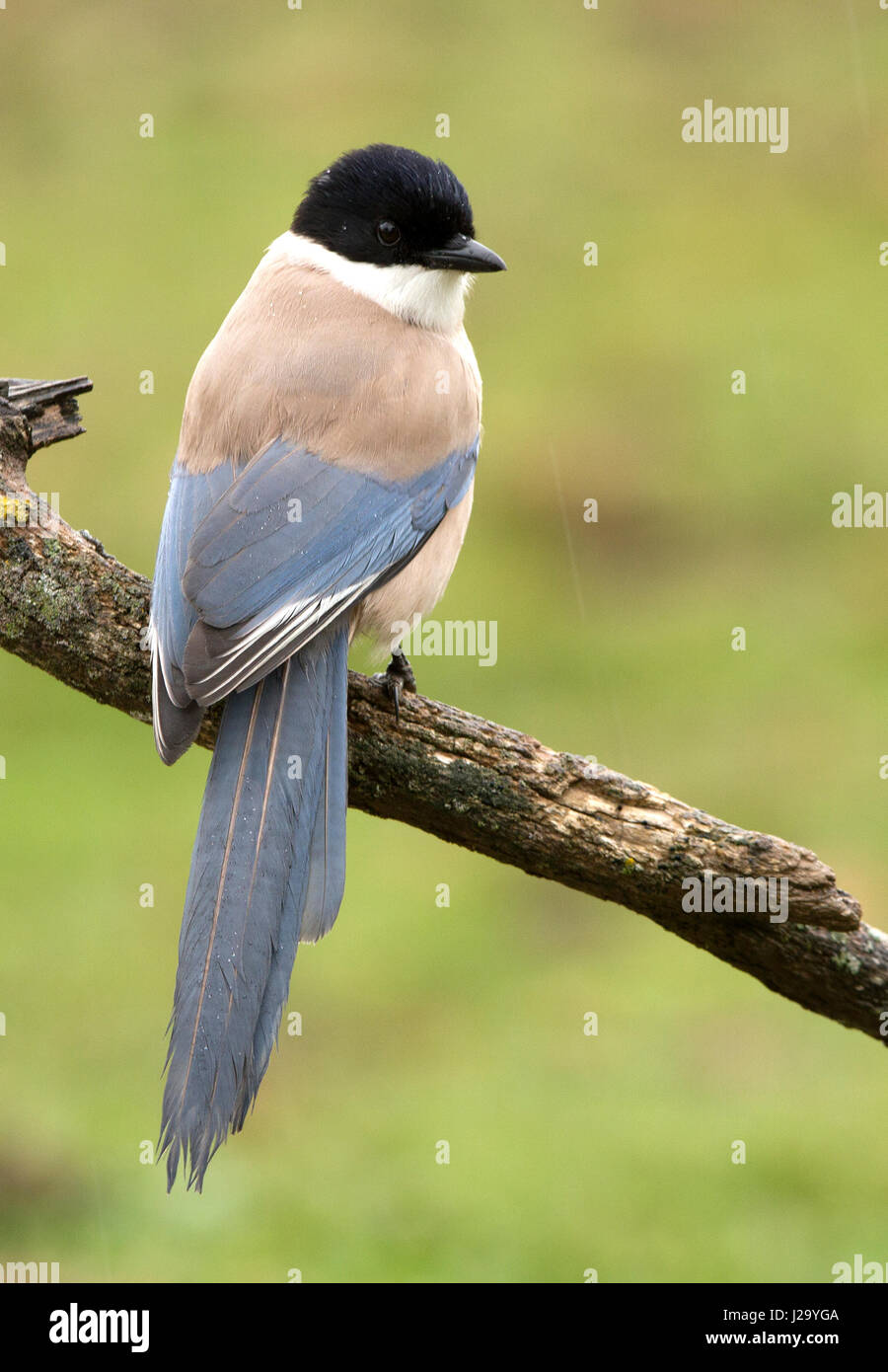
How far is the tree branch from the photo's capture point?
4023 mm

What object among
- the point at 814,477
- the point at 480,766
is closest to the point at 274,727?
the point at 480,766

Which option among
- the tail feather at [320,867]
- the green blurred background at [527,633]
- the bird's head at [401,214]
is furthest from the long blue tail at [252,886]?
the green blurred background at [527,633]

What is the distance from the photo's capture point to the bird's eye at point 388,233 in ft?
15.9

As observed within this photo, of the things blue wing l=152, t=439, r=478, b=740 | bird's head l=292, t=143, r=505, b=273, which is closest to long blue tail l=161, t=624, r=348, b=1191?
blue wing l=152, t=439, r=478, b=740

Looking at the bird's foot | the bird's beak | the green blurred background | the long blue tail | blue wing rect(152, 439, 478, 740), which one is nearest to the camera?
the long blue tail

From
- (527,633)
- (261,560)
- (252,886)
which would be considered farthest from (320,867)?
(527,633)

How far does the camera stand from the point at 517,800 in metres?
4.08

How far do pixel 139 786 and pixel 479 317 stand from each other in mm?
5367

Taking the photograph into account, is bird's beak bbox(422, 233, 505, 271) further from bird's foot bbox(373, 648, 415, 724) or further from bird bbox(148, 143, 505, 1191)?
bird's foot bbox(373, 648, 415, 724)

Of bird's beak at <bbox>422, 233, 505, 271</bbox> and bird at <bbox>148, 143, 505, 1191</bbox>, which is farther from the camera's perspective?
bird's beak at <bbox>422, 233, 505, 271</bbox>

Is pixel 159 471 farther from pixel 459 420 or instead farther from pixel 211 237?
pixel 459 420

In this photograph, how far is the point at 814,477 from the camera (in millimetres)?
11500

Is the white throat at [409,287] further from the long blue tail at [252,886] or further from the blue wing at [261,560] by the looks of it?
the long blue tail at [252,886]

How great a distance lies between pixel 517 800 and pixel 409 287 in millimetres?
1583
